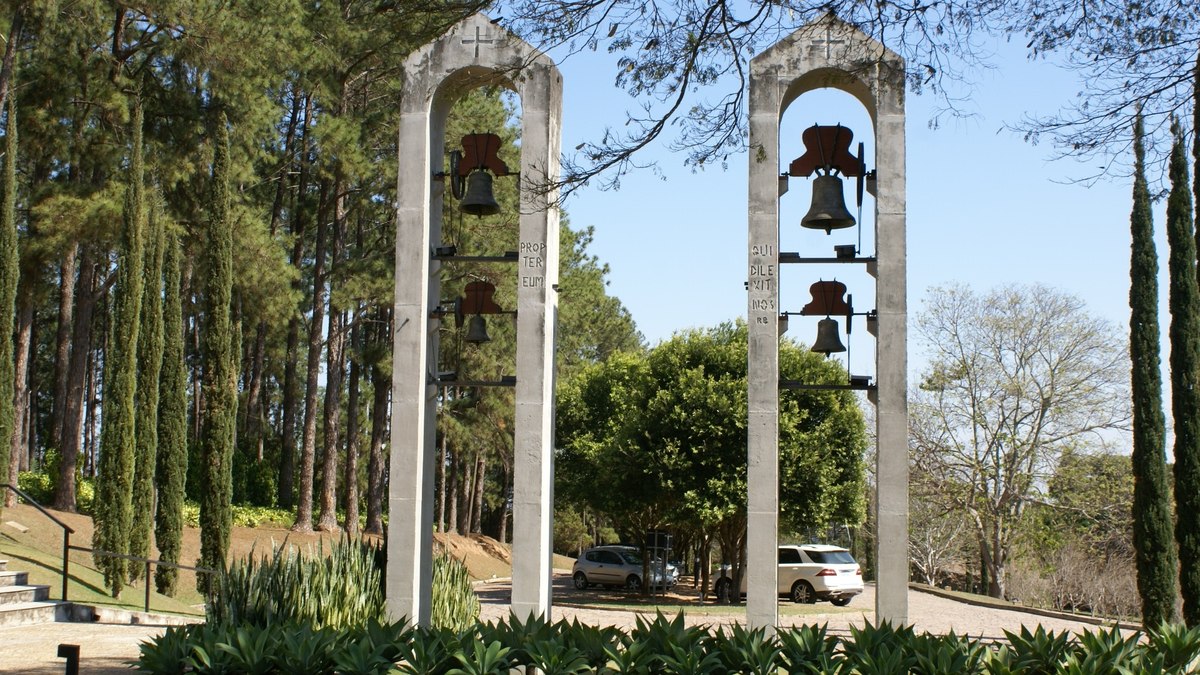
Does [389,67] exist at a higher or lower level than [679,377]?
higher

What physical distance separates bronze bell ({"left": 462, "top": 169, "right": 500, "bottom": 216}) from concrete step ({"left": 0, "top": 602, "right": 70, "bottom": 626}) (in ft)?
24.1

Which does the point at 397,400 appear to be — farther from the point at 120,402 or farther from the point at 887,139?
the point at 120,402

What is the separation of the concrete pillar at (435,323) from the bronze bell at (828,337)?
2.37m

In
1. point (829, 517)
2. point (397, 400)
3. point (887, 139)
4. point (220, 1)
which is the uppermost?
point (220, 1)

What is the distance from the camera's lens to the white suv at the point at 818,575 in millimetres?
26812

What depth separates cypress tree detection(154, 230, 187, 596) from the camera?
1788 cm

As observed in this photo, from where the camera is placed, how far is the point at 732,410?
25453 mm

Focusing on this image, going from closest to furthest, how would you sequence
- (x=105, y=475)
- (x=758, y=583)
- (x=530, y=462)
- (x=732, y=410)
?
(x=758, y=583) → (x=530, y=462) → (x=105, y=475) → (x=732, y=410)

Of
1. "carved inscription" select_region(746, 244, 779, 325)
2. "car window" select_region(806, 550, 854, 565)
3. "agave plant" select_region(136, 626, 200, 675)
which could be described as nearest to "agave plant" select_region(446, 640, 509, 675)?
"agave plant" select_region(136, 626, 200, 675)

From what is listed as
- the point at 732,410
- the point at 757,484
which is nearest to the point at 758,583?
the point at 757,484

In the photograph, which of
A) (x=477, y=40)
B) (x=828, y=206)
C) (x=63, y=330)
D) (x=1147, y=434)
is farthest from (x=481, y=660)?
(x=63, y=330)

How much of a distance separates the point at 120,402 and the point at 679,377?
43.3 ft

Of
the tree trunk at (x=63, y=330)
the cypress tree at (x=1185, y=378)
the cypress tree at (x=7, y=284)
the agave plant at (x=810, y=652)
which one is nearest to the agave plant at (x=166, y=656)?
the agave plant at (x=810, y=652)

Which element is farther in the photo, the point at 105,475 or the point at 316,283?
the point at 316,283
